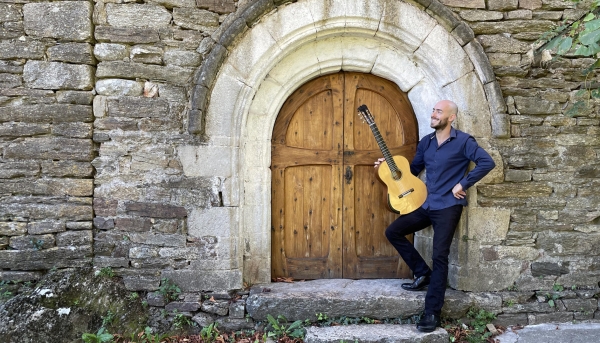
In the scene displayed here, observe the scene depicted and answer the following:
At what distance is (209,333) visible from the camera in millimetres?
3576

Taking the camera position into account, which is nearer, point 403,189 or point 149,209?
point 149,209

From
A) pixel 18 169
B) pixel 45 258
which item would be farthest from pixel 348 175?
pixel 18 169

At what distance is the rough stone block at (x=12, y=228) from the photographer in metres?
3.58

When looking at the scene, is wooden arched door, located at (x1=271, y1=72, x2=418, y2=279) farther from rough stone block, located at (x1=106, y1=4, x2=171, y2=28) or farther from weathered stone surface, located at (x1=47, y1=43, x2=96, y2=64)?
weathered stone surface, located at (x1=47, y1=43, x2=96, y2=64)

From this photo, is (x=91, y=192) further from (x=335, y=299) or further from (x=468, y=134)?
(x=468, y=134)

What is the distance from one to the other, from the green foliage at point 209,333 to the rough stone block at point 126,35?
2.31 meters

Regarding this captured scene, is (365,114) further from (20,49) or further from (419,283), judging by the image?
(20,49)

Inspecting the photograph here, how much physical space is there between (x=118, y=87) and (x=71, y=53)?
432 millimetres

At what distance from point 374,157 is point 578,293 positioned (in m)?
2.08

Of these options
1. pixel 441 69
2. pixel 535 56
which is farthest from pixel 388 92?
pixel 535 56

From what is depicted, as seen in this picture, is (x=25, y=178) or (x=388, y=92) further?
(x=388, y=92)

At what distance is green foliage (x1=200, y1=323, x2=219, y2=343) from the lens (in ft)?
11.7

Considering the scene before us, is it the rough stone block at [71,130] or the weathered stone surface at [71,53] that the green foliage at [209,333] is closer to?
the rough stone block at [71,130]

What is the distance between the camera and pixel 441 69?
3943 millimetres
